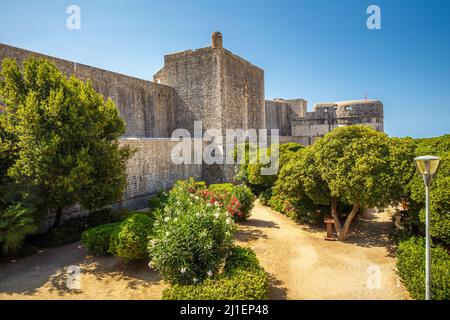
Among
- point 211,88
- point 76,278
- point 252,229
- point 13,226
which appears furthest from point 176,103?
point 76,278

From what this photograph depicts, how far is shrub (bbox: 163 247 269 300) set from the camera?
5230 millimetres

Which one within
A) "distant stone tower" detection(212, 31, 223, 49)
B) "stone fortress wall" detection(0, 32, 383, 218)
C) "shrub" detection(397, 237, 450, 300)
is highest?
"distant stone tower" detection(212, 31, 223, 49)

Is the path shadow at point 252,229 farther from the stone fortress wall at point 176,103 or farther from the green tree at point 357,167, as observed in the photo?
the stone fortress wall at point 176,103

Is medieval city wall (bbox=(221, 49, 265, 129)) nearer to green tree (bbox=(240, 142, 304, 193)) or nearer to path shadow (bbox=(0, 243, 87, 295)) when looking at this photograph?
green tree (bbox=(240, 142, 304, 193))

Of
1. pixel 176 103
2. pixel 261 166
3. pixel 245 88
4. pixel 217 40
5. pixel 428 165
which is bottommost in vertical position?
pixel 261 166

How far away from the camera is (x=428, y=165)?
206 inches

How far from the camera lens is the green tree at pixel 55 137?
8.22 metres

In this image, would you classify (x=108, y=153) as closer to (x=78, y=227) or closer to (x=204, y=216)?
(x=78, y=227)

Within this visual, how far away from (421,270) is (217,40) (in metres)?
17.3

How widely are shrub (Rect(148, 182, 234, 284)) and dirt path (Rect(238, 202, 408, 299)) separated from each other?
1.70m

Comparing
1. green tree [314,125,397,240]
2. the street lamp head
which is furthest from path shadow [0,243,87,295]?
green tree [314,125,397,240]

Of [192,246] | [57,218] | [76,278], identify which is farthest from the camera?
Answer: [57,218]

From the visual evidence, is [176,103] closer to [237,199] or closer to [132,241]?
[237,199]

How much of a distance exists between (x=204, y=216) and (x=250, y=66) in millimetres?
18818
